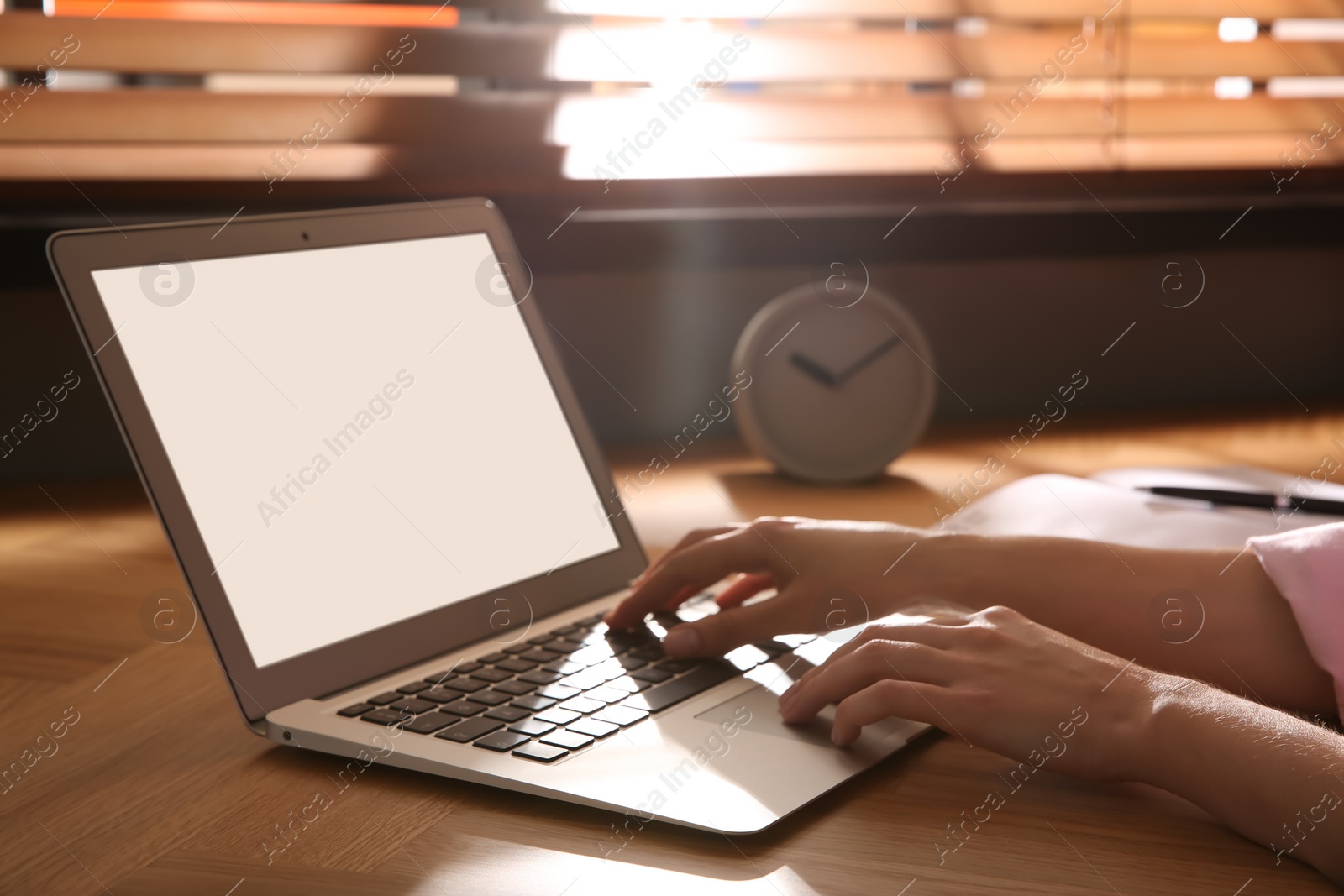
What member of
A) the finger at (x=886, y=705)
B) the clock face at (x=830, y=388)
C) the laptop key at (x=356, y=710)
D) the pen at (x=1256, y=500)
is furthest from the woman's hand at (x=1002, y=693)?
the clock face at (x=830, y=388)

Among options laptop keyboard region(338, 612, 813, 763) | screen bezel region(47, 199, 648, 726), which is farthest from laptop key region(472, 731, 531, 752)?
screen bezel region(47, 199, 648, 726)

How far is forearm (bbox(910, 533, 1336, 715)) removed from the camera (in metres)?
A: 0.65

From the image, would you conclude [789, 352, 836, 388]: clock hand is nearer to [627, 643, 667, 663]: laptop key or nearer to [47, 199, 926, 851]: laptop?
[47, 199, 926, 851]: laptop

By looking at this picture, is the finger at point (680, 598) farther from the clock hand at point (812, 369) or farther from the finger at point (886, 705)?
the clock hand at point (812, 369)

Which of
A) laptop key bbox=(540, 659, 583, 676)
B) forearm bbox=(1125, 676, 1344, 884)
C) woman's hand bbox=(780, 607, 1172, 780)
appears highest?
laptop key bbox=(540, 659, 583, 676)

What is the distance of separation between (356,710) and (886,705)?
26cm

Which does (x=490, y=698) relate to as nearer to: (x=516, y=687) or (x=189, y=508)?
(x=516, y=687)

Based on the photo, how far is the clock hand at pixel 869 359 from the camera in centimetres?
130

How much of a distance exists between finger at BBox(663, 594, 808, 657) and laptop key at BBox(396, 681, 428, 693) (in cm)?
14

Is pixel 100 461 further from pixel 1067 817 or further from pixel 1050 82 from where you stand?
pixel 1050 82

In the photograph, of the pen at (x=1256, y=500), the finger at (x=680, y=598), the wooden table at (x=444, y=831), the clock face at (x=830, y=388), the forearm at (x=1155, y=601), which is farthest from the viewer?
the clock face at (x=830, y=388)

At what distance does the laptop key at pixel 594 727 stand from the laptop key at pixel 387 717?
0.08 meters

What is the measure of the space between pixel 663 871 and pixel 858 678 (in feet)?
0.50

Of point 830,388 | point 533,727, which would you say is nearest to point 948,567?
point 533,727
